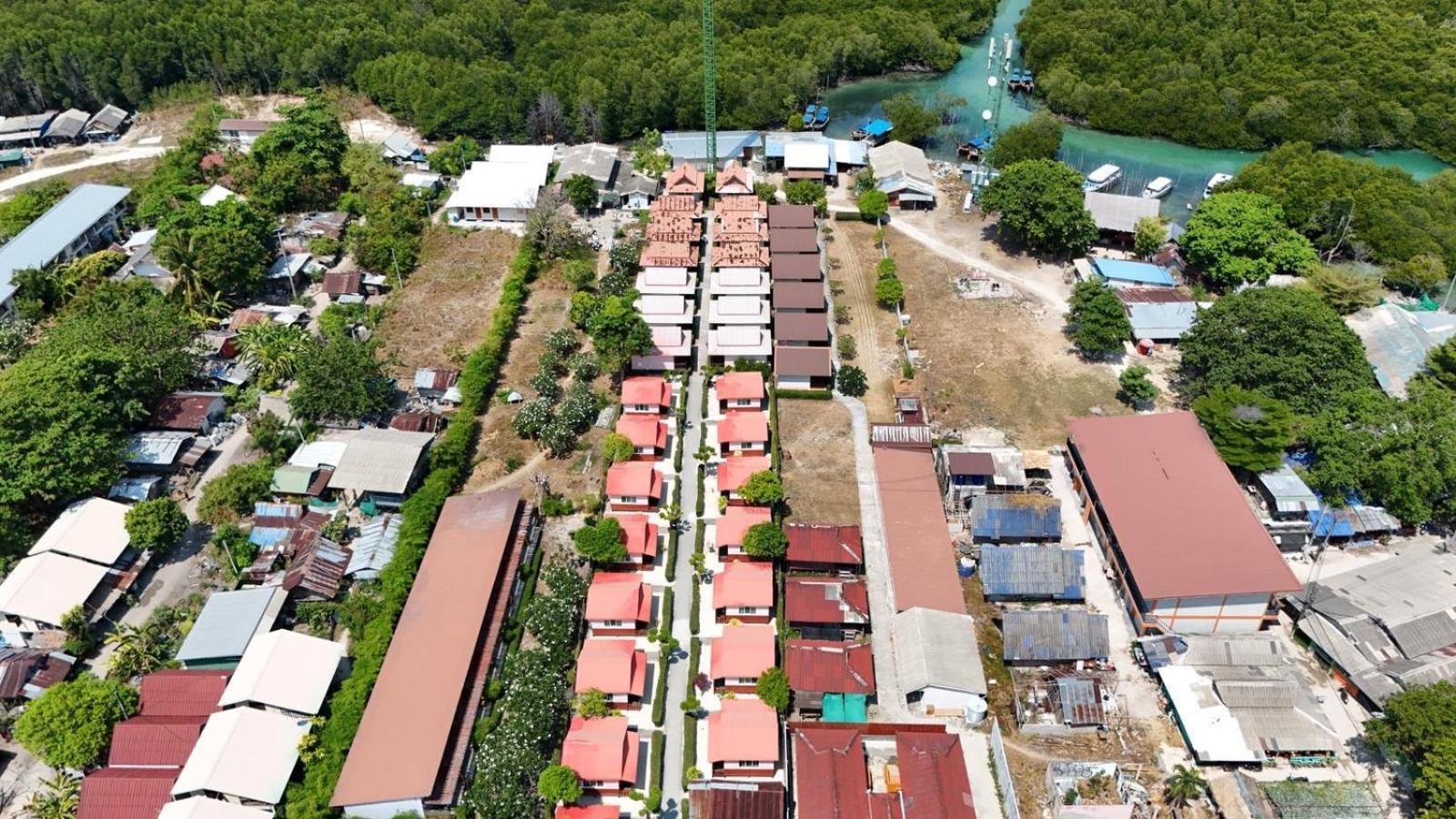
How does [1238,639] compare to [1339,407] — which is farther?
[1339,407]

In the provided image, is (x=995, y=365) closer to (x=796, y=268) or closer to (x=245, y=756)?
(x=796, y=268)

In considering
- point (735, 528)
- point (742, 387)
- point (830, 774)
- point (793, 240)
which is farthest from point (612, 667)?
point (793, 240)

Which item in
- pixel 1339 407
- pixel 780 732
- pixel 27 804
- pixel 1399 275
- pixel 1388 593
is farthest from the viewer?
pixel 1399 275

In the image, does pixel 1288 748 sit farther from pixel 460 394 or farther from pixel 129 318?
pixel 129 318

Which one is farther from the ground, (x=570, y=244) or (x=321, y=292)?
(x=570, y=244)

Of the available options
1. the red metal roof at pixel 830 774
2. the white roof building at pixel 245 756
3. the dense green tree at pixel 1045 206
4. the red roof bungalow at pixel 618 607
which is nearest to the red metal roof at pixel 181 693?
the white roof building at pixel 245 756

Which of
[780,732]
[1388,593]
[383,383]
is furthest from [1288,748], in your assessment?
[383,383]

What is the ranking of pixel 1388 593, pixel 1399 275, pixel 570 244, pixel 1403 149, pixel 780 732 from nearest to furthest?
pixel 780 732
pixel 1388 593
pixel 1399 275
pixel 570 244
pixel 1403 149
